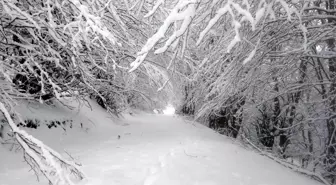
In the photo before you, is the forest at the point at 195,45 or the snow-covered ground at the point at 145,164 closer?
the forest at the point at 195,45

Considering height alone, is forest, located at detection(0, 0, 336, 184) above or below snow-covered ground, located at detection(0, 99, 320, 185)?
above

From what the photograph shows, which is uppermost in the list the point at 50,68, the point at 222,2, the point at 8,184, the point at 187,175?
the point at 222,2

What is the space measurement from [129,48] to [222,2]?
4651mm

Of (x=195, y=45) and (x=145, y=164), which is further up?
(x=195, y=45)

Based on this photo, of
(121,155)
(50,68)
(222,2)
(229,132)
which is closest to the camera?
(222,2)

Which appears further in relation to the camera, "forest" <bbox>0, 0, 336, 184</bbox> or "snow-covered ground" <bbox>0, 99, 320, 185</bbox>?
"snow-covered ground" <bbox>0, 99, 320, 185</bbox>

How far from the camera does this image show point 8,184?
3.87 metres

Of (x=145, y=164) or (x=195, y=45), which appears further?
(x=145, y=164)

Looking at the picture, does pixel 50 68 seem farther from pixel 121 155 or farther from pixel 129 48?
pixel 121 155

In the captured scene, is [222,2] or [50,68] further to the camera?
[50,68]

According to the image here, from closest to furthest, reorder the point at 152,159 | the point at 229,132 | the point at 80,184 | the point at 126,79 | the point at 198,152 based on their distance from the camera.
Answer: the point at 80,184, the point at 152,159, the point at 198,152, the point at 126,79, the point at 229,132

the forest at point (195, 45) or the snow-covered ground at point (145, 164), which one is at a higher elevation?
the forest at point (195, 45)

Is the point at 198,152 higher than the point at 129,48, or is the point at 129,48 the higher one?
the point at 129,48

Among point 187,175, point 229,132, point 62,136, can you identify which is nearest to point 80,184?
point 187,175
